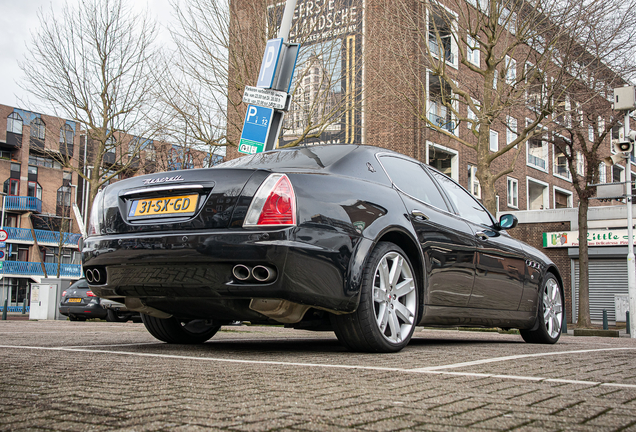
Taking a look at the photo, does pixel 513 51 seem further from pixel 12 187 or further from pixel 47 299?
pixel 12 187

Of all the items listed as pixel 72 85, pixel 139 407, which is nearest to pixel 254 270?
pixel 139 407

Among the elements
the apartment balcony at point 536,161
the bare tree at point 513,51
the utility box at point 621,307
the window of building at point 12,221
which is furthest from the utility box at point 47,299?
the window of building at point 12,221

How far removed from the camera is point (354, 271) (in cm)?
398

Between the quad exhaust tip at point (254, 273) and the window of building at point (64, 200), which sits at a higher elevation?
the window of building at point (64, 200)

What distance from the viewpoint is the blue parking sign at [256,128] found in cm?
921

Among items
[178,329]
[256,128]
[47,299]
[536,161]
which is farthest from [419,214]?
[536,161]

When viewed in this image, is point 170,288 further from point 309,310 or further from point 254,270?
point 309,310

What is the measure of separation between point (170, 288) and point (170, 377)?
107 centimetres

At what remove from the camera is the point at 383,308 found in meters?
4.29

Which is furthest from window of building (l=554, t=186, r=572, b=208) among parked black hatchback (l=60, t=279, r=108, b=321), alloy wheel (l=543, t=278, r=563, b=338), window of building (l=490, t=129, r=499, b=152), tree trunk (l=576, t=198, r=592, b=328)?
alloy wheel (l=543, t=278, r=563, b=338)

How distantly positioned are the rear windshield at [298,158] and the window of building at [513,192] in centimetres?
3056

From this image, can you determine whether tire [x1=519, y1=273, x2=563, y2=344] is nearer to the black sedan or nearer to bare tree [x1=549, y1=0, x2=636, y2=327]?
the black sedan

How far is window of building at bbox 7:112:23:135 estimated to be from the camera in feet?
185

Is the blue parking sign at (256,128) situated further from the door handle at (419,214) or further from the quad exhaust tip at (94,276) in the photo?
the quad exhaust tip at (94,276)
